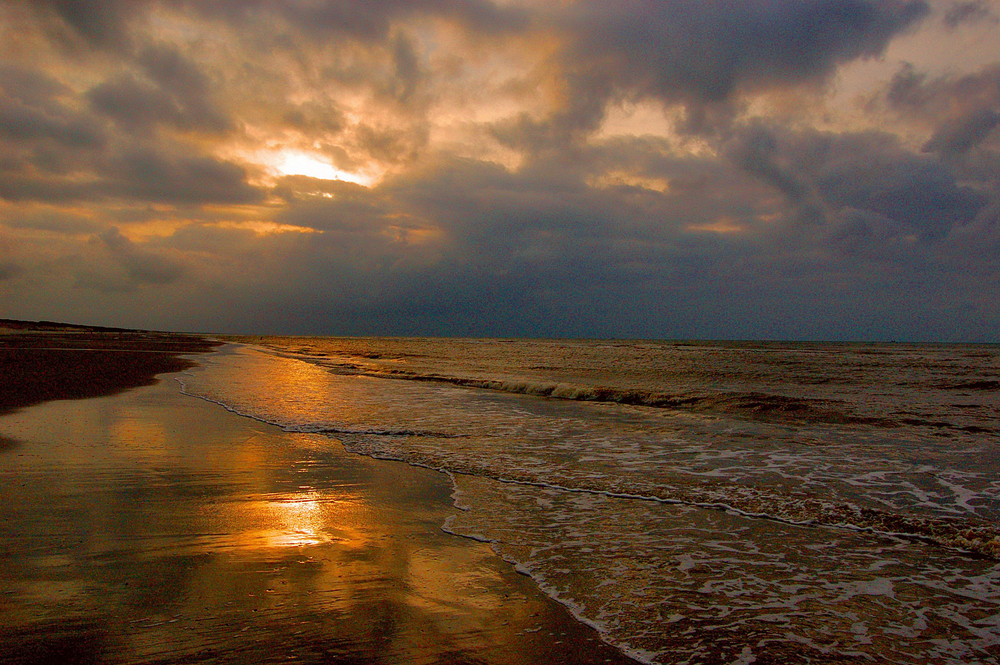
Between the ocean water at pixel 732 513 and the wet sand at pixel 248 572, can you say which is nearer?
the wet sand at pixel 248 572

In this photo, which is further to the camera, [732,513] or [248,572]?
[732,513]

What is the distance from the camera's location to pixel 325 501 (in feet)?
22.1

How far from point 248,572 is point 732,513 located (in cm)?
528

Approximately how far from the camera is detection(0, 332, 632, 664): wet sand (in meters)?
3.39

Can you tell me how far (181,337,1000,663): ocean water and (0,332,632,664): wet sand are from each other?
55 centimetres

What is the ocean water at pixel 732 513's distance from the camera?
13.0ft

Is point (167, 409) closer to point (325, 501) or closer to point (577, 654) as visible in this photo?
point (325, 501)

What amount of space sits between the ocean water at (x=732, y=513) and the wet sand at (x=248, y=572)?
1.79 feet

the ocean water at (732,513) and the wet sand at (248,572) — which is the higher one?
the wet sand at (248,572)

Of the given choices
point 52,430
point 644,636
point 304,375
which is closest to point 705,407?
point 644,636

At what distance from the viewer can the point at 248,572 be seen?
4461 millimetres

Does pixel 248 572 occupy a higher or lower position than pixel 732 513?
higher

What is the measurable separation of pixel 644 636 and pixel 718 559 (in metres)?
1.79

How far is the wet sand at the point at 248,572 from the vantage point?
3.39 m
